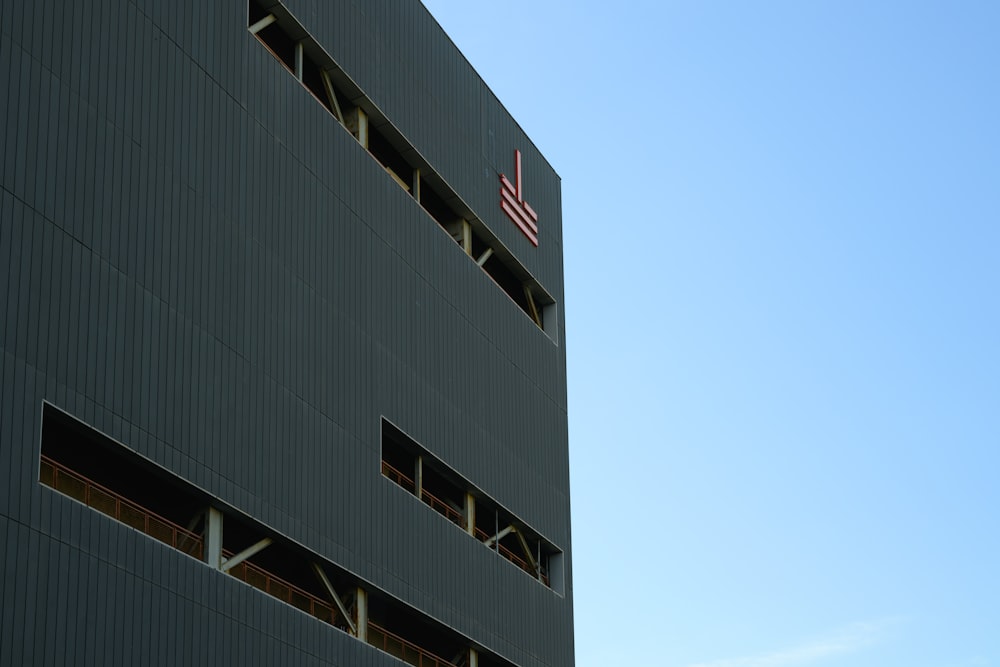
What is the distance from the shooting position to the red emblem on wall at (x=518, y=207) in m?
59.6

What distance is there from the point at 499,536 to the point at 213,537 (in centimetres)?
1811

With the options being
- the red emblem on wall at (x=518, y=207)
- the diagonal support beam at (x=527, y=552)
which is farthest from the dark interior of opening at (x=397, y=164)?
the diagonal support beam at (x=527, y=552)

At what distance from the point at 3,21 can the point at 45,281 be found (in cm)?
603

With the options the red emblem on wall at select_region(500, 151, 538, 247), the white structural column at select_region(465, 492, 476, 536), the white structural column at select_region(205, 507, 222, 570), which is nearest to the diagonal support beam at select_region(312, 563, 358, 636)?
the white structural column at select_region(205, 507, 222, 570)

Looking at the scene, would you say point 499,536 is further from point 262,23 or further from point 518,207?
point 262,23

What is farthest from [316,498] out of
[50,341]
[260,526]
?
[50,341]

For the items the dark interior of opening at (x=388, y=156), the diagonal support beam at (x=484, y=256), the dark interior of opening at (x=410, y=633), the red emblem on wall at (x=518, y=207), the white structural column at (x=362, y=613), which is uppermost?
the red emblem on wall at (x=518, y=207)

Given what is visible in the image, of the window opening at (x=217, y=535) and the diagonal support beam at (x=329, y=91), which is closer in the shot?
the window opening at (x=217, y=535)

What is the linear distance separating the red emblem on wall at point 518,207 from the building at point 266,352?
9.0 inches

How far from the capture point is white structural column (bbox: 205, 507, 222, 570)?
1492 inches

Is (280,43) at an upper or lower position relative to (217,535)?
upper

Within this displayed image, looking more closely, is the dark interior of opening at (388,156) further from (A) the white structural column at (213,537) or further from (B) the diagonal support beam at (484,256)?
(A) the white structural column at (213,537)

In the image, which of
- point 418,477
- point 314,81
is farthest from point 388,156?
point 418,477

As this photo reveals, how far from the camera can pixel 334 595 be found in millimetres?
43031
